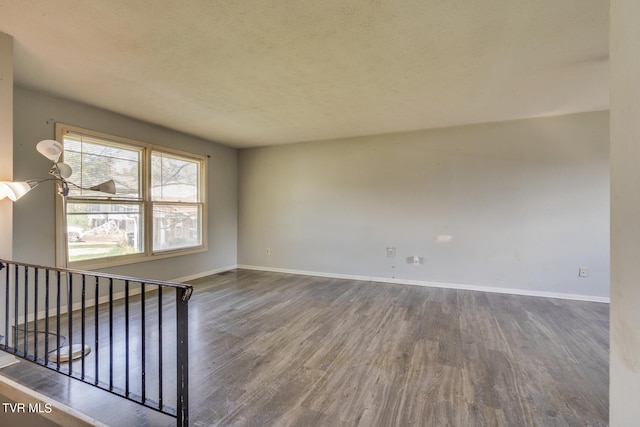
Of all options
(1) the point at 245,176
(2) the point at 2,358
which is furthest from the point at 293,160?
(2) the point at 2,358

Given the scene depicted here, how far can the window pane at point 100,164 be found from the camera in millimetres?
3506

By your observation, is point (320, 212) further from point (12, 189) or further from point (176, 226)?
point (12, 189)

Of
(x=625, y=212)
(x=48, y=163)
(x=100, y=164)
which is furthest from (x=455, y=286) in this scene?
(x=48, y=163)

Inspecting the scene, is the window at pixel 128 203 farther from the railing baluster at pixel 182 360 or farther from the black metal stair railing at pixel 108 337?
the railing baluster at pixel 182 360

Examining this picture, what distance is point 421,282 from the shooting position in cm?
475

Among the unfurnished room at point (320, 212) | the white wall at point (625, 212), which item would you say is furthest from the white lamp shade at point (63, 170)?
the white wall at point (625, 212)

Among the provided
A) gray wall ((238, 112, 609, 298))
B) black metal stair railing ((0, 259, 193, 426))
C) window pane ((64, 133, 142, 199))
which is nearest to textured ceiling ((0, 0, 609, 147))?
window pane ((64, 133, 142, 199))

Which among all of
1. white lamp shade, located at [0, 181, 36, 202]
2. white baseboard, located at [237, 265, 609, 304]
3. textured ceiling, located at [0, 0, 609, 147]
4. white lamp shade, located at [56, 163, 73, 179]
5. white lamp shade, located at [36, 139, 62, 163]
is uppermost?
textured ceiling, located at [0, 0, 609, 147]

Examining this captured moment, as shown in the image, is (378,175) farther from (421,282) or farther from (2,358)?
(2,358)

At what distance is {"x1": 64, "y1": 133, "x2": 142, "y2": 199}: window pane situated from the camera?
3.51m

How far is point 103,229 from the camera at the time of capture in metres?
3.81

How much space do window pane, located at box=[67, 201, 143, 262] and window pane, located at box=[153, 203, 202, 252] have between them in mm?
297

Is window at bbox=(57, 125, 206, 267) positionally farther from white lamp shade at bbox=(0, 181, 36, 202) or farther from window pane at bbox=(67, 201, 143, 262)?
white lamp shade at bbox=(0, 181, 36, 202)

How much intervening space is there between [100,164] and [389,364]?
4.14 m
